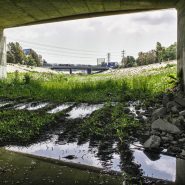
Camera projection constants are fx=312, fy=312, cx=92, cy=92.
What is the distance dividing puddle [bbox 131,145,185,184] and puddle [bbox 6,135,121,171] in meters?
0.47

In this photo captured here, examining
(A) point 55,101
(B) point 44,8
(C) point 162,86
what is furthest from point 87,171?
(B) point 44,8

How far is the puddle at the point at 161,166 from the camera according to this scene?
5215mm

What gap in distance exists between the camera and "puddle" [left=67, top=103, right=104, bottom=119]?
11161 mm

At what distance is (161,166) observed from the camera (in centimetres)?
573

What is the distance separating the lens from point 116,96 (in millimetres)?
15109

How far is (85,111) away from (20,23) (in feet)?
43.0

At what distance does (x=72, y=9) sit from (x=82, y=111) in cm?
832

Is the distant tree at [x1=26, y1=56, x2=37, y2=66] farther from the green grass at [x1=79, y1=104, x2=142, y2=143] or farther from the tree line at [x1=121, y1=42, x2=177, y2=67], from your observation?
the green grass at [x1=79, y1=104, x2=142, y2=143]

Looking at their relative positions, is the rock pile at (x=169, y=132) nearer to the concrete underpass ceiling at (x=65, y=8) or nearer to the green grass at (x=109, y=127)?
the green grass at (x=109, y=127)

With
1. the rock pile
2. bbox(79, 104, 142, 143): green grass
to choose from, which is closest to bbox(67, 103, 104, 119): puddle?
bbox(79, 104, 142, 143): green grass

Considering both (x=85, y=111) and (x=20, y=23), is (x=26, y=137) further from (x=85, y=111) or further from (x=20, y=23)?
(x=20, y=23)

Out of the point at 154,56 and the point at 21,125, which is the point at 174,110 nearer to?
the point at 21,125

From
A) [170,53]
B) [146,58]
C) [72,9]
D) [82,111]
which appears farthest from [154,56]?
[82,111]

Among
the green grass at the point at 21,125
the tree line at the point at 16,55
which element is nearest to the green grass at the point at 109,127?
the green grass at the point at 21,125
